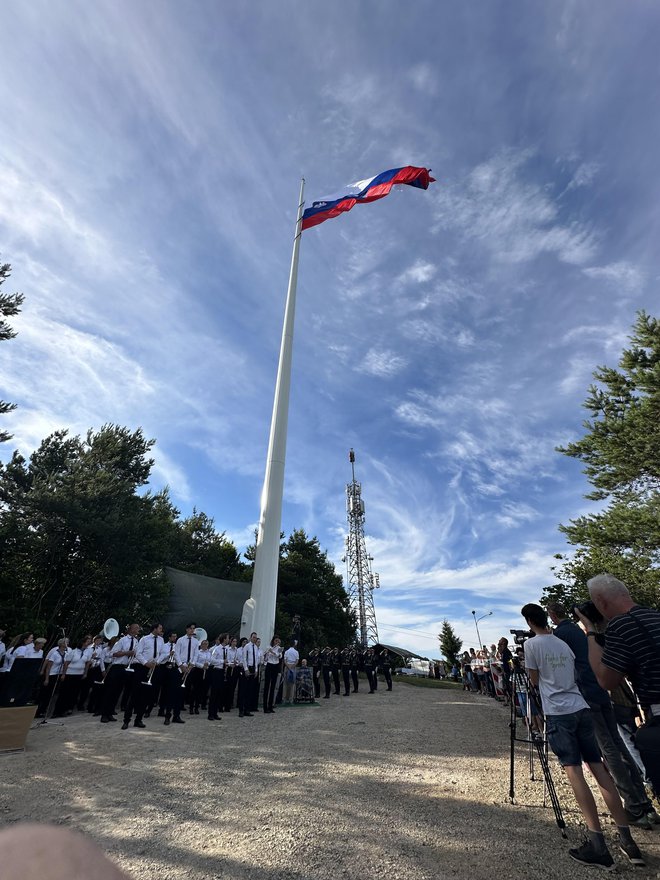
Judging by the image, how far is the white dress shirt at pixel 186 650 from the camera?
10.8 metres

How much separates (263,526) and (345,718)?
29.3 feet

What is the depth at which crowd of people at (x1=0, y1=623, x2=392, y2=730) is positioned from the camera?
10273mm

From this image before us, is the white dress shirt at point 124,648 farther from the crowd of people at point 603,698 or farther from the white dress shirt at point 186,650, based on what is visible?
the crowd of people at point 603,698

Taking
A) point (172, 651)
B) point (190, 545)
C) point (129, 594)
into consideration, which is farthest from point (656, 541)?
point (190, 545)

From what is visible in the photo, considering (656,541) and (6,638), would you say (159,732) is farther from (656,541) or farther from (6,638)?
(656,541)

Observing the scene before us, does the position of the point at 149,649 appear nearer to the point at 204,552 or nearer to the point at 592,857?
the point at 592,857

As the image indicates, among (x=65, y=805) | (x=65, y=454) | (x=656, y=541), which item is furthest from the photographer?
(x=65, y=454)

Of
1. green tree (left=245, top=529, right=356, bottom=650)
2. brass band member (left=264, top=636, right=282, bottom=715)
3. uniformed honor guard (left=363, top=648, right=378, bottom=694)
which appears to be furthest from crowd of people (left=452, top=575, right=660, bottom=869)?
green tree (left=245, top=529, right=356, bottom=650)

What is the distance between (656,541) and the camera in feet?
55.1

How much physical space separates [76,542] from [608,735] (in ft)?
73.4

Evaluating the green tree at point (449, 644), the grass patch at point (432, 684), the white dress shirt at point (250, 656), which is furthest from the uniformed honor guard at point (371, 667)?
the green tree at point (449, 644)

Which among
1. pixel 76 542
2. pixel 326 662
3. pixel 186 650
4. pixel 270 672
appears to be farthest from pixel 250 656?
pixel 76 542

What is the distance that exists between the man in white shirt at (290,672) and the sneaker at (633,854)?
11733mm

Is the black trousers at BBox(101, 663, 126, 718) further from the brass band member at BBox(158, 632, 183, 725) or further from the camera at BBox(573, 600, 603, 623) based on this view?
the camera at BBox(573, 600, 603, 623)
